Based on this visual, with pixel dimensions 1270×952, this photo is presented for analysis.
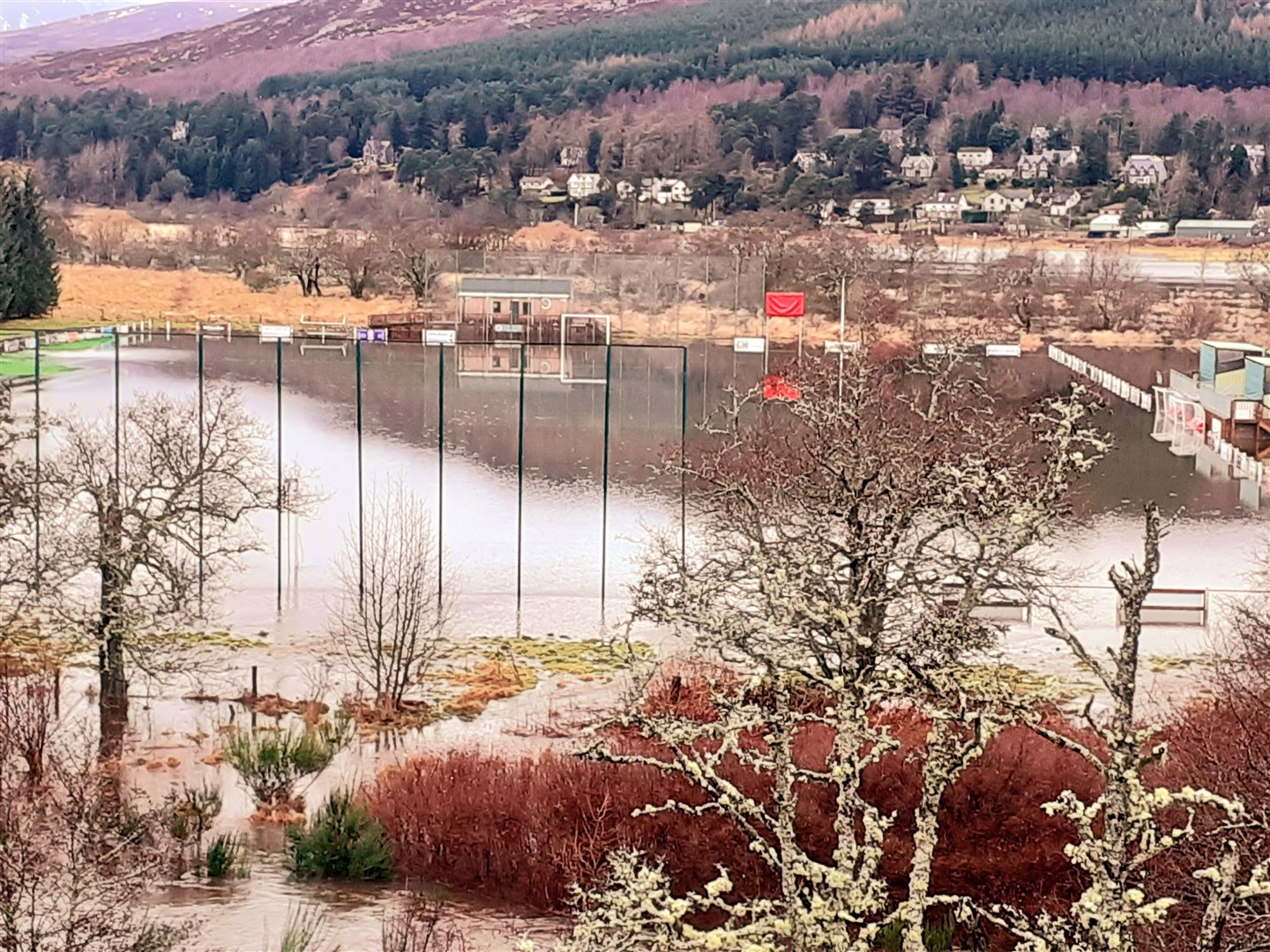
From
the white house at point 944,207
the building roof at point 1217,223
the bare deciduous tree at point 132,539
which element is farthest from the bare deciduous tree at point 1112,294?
the bare deciduous tree at point 132,539

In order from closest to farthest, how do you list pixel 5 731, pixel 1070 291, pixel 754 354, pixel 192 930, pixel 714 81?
pixel 192 930
pixel 5 731
pixel 754 354
pixel 1070 291
pixel 714 81

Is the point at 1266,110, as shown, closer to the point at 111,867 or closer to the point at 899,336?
the point at 899,336

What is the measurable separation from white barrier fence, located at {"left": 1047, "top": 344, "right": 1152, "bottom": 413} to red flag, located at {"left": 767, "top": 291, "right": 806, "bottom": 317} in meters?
A: 4.96

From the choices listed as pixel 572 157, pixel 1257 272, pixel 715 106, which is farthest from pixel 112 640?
pixel 715 106

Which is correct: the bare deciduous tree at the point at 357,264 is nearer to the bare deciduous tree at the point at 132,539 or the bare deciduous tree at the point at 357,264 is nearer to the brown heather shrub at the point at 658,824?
the bare deciduous tree at the point at 132,539

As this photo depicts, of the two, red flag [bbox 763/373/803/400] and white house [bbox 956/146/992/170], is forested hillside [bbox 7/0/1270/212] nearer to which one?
white house [bbox 956/146/992/170]

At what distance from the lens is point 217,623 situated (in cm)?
1496

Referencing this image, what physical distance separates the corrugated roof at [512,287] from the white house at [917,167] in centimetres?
6181

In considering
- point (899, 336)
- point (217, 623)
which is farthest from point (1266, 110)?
point (217, 623)

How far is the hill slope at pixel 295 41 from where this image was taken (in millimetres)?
142250

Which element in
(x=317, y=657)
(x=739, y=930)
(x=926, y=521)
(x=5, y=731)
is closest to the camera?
(x=739, y=930)

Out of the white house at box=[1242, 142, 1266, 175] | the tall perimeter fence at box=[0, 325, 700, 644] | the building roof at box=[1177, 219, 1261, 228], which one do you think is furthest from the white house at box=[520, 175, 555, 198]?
the tall perimeter fence at box=[0, 325, 700, 644]

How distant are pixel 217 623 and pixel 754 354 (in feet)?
64.5

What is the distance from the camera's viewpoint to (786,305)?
101 ft
